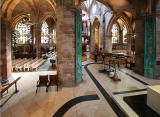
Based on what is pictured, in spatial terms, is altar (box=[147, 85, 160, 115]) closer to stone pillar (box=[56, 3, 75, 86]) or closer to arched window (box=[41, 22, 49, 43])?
stone pillar (box=[56, 3, 75, 86])

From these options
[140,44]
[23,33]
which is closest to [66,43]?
[140,44]

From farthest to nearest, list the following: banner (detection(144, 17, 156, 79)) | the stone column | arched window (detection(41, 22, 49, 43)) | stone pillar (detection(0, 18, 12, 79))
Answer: arched window (detection(41, 22, 49, 43)) < the stone column < banner (detection(144, 17, 156, 79)) < stone pillar (detection(0, 18, 12, 79))

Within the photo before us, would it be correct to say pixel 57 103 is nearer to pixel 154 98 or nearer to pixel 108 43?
pixel 154 98

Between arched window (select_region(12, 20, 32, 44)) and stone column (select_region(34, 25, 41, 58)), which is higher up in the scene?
arched window (select_region(12, 20, 32, 44))

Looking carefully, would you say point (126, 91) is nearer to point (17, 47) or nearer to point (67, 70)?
point (67, 70)

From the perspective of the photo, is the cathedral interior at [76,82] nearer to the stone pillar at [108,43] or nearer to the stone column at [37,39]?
the stone pillar at [108,43]

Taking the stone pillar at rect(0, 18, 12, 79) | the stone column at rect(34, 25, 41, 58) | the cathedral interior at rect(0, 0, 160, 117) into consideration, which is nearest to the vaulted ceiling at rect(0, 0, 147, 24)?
the cathedral interior at rect(0, 0, 160, 117)

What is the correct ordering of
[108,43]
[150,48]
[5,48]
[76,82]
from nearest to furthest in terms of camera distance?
[76,82] < [5,48] < [150,48] < [108,43]

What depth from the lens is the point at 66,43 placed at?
6.27 m

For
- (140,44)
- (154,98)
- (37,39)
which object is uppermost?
(37,39)

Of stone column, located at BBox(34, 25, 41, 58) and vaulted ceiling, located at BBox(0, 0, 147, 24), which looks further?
stone column, located at BBox(34, 25, 41, 58)

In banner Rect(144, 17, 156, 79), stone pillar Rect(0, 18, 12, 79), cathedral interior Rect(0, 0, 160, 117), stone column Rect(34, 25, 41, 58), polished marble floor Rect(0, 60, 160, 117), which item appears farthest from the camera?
stone column Rect(34, 25, 41, 58)

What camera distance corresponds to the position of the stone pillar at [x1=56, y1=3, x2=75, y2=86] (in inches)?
244

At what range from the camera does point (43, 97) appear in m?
5.06
